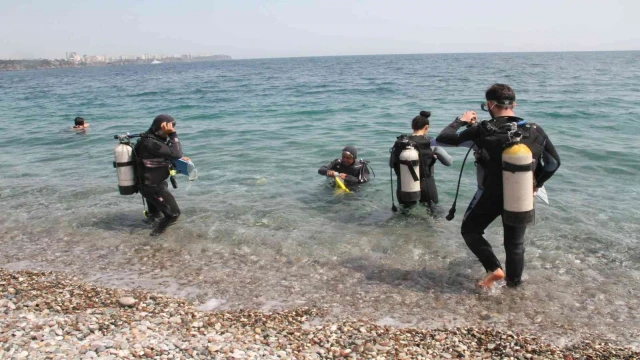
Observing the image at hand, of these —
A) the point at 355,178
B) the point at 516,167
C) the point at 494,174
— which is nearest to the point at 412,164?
the point at 494,174

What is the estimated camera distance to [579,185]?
9672 millimetres

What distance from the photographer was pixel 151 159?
692 centimetres

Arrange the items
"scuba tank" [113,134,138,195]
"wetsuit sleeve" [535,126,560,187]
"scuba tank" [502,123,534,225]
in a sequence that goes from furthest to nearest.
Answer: "scuba tank" [113,134,138,195] < "wetsuit sleeve" [535,126,560,187] < "scuba tank" [502,123,534,225]

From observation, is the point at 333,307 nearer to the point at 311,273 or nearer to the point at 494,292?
the point at 311,273

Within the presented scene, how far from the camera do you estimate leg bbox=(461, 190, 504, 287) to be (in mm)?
4969

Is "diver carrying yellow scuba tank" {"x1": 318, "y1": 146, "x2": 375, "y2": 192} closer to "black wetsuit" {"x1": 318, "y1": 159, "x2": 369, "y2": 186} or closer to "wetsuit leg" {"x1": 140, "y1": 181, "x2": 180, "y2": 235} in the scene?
"black wetsuit" {"x1": 318, "y1": 159, "x2": 369, "y2": 186}

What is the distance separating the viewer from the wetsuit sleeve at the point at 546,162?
475 centimetres

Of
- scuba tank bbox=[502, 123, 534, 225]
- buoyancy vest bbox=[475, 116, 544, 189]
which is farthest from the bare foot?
buoyancy vest bbox=[475, 116, 544, 189]

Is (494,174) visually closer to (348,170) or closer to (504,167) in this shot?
→ (504,167)

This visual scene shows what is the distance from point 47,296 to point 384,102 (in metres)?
22.2

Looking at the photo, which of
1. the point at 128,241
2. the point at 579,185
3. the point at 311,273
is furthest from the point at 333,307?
the point at 579,185

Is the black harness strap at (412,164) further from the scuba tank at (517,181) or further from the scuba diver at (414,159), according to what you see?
the scuba tank at (517,181)

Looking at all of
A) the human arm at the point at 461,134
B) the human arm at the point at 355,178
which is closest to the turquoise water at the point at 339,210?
the human arm at the point at 355,178

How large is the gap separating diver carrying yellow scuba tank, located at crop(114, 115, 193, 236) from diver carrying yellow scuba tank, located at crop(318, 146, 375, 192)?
3193mm
